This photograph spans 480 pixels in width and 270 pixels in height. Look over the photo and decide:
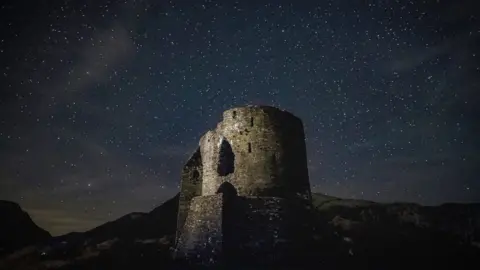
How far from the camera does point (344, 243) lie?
19578 millimetres

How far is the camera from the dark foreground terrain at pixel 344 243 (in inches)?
734

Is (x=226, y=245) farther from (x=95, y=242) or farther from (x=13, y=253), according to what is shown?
(x=13, y=253)

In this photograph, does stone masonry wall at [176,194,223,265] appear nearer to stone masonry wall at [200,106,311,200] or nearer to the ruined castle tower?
the ruined castle tower

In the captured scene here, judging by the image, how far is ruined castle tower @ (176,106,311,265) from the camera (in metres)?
15.2

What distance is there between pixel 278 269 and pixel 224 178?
22.3 ft

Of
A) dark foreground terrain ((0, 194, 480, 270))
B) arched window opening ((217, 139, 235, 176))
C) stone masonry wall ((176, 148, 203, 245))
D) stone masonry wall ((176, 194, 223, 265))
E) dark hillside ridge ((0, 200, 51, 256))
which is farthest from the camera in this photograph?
dark hillside ridge ((0, 200, 51, 256))

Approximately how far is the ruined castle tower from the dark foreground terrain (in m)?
1.51

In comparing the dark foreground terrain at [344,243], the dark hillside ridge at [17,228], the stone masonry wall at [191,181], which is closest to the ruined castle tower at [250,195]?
the stone masonry wall at [191,181]

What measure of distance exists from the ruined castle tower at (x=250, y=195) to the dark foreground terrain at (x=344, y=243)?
1.51 meters

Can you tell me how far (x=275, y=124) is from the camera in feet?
63.5

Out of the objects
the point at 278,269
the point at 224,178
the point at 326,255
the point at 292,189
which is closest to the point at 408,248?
the point at 326,255

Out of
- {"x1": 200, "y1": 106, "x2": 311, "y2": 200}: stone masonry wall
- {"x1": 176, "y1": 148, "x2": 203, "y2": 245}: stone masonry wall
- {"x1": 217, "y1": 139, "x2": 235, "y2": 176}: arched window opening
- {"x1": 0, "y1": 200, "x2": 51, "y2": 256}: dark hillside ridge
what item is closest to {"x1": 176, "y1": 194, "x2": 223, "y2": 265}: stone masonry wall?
{"x1": 200, "y1": 106, "x2": 311, "y2": 200}: stone masonry wall

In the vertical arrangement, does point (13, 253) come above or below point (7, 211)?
below

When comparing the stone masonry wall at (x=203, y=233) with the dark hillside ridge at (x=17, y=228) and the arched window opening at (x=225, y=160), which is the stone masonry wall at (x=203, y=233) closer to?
the arched window opening at (x=225, y=160)
